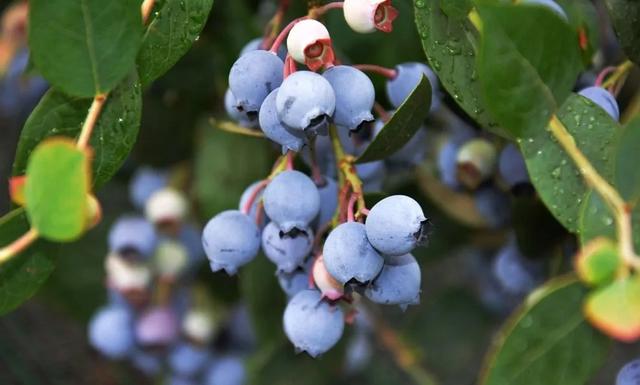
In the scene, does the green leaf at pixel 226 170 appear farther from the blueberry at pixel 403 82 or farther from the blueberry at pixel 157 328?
the blueberry at pixel 403 82

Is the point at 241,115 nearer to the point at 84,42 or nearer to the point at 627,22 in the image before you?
the point at 84,42

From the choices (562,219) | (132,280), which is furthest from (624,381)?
(132,280)

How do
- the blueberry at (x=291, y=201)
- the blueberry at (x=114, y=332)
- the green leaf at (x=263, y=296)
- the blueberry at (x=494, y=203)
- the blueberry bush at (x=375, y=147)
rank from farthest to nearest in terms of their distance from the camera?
the blueberry at (x=114, y=332)
the green leaf at (x=263, y=296)
the blueberry at (x=494, y=203)
the blueberry at (x=291, y=201)
the blueberry bush at (x=375, y=147)

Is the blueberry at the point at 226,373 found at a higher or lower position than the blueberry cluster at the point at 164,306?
lower

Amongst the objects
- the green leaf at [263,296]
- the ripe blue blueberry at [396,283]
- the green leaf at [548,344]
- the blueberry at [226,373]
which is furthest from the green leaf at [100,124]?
the blueberry at [226,373]

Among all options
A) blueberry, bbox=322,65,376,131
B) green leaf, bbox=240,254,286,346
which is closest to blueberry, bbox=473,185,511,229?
green leaf, bbox=240,254,286,346

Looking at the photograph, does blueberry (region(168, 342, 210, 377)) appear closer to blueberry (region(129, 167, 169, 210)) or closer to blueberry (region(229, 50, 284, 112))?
A: blueberry (region(129, 167, 169, 210))
